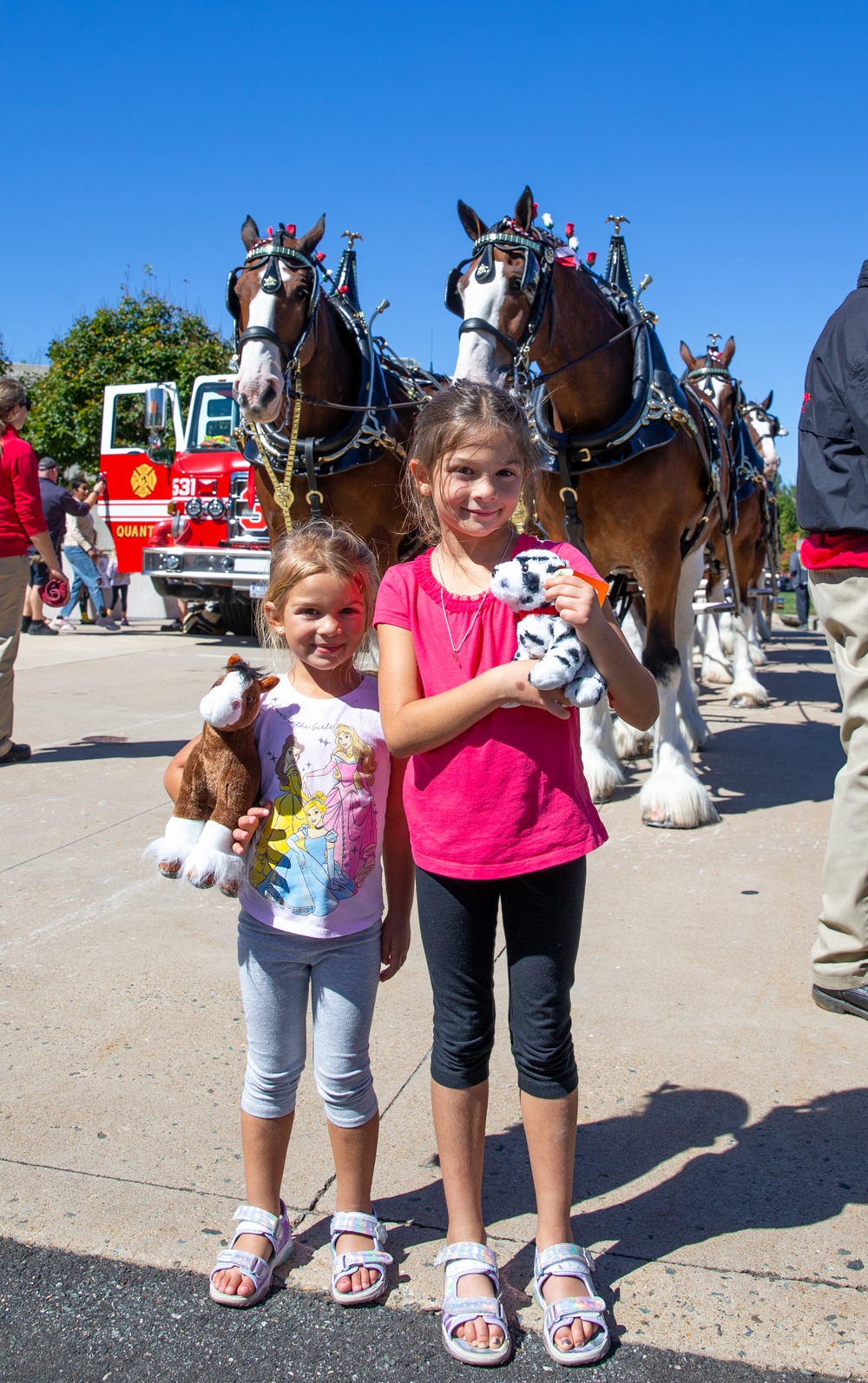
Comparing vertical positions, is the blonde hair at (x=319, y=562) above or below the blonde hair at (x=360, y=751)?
above

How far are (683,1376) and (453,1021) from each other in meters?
0.69

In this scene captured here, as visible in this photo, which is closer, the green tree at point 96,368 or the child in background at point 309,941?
the child in background at point 309,941

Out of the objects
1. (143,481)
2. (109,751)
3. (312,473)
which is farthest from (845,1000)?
(143,481)

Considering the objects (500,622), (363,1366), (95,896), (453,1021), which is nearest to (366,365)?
(95,896)

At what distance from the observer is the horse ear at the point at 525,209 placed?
4594mm

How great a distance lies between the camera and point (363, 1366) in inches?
74.8

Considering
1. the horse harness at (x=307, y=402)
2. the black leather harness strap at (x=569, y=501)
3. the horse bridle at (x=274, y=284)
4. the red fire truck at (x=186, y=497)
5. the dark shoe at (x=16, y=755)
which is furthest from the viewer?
the red fire truck at (x=186, y=497)

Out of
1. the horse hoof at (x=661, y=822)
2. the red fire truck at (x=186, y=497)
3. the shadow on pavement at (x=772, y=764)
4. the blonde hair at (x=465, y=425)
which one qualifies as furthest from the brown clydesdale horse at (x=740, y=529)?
the blonde hair at (x=465, y=425)

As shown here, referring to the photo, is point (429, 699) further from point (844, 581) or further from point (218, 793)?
point (844, 581)

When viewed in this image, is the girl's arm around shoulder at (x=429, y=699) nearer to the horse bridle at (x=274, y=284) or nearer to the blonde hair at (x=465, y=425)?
the blonde hair at (x=465, y=425)

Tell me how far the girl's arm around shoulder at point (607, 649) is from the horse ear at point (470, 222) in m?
3.22

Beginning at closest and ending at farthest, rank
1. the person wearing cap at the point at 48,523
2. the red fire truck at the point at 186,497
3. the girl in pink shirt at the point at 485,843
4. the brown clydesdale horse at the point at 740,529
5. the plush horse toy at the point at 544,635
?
the plush horse toy at the point at 544,635, the girl in pink shirt at the point at 485,843, the brown clydesdale horse at the point at 740,529, the person wearing cap at the point at 48,523, the red fire truck at the point at 186,497

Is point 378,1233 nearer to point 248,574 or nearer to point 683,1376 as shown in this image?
point 683,1376

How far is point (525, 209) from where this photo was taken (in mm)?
4586
